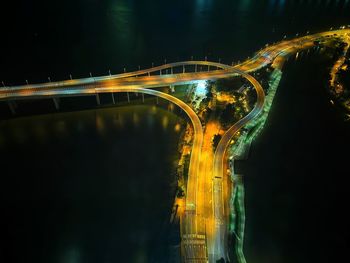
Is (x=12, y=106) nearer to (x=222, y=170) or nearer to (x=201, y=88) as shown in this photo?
(x=201, y=88)

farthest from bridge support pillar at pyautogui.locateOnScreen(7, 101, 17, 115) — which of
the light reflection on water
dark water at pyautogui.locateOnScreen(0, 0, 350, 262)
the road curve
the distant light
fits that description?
the road curve

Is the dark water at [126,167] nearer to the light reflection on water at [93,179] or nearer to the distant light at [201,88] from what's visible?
the light reflection on water at [93,179]

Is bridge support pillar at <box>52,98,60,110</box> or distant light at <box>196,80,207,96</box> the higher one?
distant light at <box>196,80,207,96</box>

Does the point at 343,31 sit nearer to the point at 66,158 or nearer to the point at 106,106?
the point at 106,106

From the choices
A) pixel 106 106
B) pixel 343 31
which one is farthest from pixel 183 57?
pixel 343 31

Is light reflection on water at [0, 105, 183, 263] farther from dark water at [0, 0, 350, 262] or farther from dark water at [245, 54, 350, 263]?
dark water at [245, 54, 350, 263]
